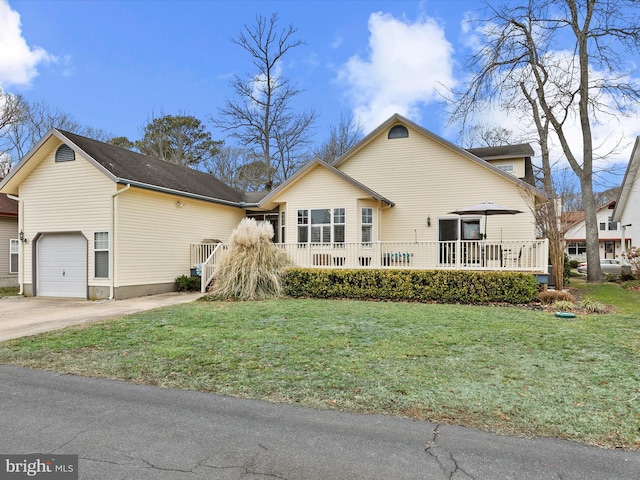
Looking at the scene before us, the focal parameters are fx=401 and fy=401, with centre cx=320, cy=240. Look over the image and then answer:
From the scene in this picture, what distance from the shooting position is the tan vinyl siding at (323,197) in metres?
14.1

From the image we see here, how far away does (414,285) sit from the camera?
36.8ft

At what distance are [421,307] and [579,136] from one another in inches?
648

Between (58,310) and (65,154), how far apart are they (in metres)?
5.59

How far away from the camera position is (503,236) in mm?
15055

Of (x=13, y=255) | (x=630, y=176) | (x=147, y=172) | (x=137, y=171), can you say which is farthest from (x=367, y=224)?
(x=630, y=176)

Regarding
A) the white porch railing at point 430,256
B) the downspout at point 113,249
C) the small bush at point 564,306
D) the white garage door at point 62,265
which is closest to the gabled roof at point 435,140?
the white porch railing at point 430,256

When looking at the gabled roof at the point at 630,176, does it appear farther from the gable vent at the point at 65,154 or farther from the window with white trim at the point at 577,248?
the window with white trim at the point at 577,248

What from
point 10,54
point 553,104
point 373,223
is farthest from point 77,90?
point 553,104

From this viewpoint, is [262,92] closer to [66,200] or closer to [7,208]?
[7,208]

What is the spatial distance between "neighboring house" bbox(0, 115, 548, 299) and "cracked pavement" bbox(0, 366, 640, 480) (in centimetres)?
886

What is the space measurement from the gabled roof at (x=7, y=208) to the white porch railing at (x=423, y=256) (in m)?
8.52

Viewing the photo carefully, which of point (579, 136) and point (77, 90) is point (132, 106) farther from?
point (579, 136)

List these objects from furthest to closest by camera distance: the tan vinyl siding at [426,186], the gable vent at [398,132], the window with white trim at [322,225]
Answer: the gable vent at [398,132] < the tan vinyl siding at [426,186] < the window with white trim at [322,225]

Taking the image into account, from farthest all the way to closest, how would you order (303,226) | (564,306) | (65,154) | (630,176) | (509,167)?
(630,176) → (509,167) → (303,226) → (65,154) → (564,306)
